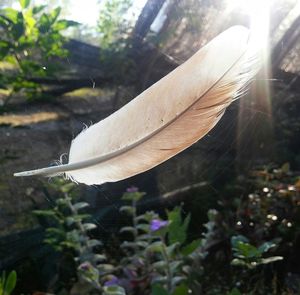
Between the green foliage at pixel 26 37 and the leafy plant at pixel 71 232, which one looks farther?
the green foliage at pixel 26 37

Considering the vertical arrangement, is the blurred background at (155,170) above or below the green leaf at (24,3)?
below

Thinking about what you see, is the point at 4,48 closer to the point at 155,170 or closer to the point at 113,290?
the point at 113,290

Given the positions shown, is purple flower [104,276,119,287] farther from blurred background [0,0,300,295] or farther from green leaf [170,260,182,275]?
green leaf [170,260,182,275]

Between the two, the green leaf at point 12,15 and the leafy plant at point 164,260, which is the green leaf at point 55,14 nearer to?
the green leaf at point 12,15

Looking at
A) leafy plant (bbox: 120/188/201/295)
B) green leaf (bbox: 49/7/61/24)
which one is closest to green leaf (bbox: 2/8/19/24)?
green leaf (bbox: 49/7/61/24)

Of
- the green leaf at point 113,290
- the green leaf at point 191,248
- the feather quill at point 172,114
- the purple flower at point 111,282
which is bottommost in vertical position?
the purple flower at point 111,282

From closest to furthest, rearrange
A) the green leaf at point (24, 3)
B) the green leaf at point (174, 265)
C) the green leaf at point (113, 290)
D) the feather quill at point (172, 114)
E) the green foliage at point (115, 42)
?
the feather quill at point (172, 114) < the green leaf at point (113, 290) < the green leaf at point (174, 265) < the green leaf at point (24, 3) < the green foliage at point (115, 42)

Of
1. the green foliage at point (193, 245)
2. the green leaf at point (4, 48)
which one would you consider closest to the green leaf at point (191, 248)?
the green foliage at point (193, 245)

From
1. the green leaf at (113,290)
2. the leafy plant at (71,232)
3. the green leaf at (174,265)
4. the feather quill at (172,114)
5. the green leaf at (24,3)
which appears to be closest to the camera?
the feather quill at (172,114)
